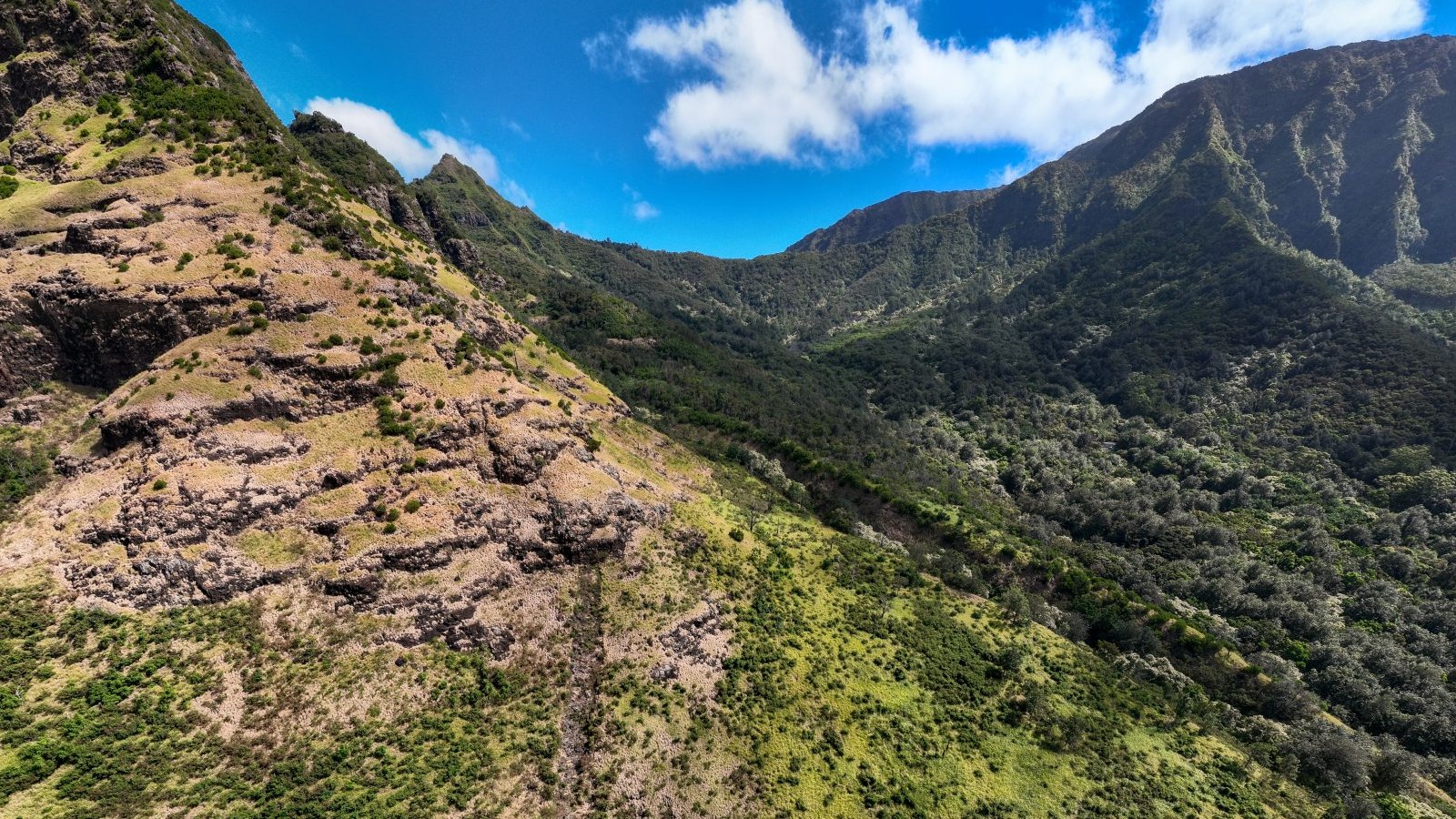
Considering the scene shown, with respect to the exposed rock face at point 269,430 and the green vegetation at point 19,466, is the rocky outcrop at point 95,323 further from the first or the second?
the green vegetation at point 19,466

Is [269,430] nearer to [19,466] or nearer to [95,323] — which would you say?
[19,466]

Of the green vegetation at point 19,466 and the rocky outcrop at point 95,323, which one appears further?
the rocky outcrop at point 95,323

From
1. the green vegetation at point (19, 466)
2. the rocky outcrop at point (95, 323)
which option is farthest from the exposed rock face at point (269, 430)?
the green vegetation at point (19, 466)

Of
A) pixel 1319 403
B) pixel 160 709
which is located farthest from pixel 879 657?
pixel 1319 403

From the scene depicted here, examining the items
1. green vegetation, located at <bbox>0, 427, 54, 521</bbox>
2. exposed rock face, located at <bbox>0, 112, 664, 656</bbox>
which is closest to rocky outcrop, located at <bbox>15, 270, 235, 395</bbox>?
exposed rock face, located at <bbox>0, 112, 664, 656</bbox>

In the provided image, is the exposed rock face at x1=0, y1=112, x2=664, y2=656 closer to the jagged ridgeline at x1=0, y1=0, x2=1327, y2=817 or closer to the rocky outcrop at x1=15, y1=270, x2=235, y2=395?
the rocky outcrop at x1=15, y1=270, x2=235, y2=395

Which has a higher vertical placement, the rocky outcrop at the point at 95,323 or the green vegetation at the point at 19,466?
the rocky outcrop at the point at 95,323

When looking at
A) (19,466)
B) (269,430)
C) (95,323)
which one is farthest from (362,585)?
(95,323)

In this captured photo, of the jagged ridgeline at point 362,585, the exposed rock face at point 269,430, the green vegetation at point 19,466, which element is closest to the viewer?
the jagged ridgeline at point 362,585

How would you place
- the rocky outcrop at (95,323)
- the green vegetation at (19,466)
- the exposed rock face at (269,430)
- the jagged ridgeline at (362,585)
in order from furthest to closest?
the rocky outcrop at (95,323), the exposed rock face at (269,430), the green vegetation at (19,466), the jagged ridgeline at (362,585)
